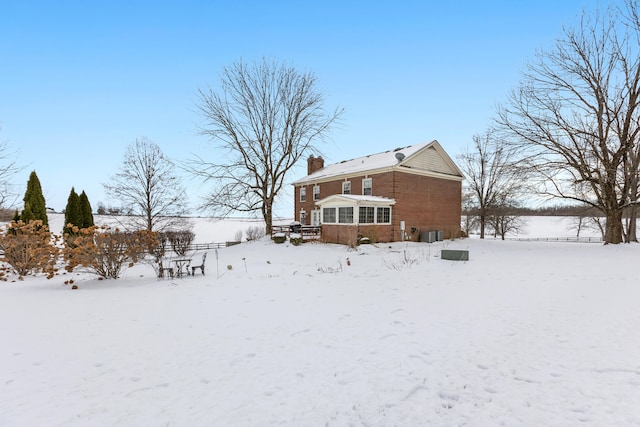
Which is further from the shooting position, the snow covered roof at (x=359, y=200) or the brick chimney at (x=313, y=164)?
the brick chimney at (x=313, y=164)

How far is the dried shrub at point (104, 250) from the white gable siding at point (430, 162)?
19586mm

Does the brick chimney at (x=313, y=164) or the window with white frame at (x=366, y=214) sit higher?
the brick chimney at (x=313, y=164)

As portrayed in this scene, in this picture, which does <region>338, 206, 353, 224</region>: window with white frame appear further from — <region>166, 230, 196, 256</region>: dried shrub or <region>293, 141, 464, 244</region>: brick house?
<region>166, 230, 196, 256</region>: dried shrub

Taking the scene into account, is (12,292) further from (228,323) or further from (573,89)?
(573,89)

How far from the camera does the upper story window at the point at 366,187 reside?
24873mm

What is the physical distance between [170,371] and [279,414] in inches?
73.9

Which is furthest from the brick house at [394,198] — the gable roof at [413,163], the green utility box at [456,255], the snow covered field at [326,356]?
the snow covered field at [326,356]

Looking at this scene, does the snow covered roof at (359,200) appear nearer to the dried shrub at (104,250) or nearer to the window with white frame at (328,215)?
the window with white frame at (328,215)

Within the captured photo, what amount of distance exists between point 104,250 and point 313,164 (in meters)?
26.2

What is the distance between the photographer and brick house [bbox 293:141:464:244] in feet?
71.8

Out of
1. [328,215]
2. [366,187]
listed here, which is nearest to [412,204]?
[366,187]

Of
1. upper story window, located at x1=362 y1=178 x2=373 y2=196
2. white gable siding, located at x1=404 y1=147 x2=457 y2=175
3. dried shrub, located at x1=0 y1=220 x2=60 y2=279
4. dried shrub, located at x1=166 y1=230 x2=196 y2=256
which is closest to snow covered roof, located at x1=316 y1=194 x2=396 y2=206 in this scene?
upper story window, located at x1=362 y1=178 x2=373 y2=196

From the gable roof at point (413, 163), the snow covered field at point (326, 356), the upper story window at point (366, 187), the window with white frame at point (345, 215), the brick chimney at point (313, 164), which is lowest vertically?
the snow covered field at point (326, 356)

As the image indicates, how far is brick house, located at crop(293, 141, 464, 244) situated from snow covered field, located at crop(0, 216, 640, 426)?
43.8 ft
